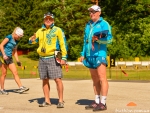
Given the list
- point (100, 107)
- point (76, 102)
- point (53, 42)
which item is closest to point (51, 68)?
point (53, 42)

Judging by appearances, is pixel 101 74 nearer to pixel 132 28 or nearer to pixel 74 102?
pixel 74 102

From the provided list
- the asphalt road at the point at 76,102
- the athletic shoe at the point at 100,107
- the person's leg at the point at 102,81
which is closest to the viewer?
the athletic shoe at the point at 100,107

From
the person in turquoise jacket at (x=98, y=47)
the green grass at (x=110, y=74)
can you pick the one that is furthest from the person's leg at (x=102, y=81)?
the green grass at (x=110, y=74)

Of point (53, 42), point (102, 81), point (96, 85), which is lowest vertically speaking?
point (96, 85)

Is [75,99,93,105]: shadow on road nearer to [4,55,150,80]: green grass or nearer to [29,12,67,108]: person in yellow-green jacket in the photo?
[29,12,67,108]: person in yellow-green jacket

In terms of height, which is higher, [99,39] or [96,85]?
[99,39]

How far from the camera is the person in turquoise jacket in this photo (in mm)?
7684

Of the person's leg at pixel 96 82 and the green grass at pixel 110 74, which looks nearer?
the person's leg at pixel 96 82

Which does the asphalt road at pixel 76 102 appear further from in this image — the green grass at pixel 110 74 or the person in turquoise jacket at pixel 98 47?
the green grass at pixel 110 74

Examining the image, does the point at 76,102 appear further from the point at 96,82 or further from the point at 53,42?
the point at 53,42

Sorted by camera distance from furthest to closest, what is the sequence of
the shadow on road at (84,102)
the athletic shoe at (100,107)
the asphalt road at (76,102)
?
1. the shadow on road at (84,102)
2. the asphalt road at (76,102)
3. the athletic shoe at (100,107)

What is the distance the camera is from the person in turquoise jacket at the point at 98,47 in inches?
303

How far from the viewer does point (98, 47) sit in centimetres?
781

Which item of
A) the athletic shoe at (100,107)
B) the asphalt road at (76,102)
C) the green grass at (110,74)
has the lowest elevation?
the green grass at (110,74)
